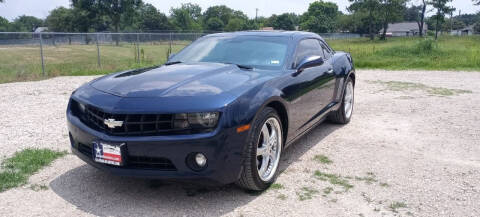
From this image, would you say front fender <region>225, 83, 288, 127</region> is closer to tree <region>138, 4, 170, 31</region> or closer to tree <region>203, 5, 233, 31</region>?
tree <region>138, 4, 170, 31</region>

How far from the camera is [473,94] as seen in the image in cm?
854

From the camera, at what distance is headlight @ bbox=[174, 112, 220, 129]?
2684 mm

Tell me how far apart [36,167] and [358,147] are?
3.62 metres

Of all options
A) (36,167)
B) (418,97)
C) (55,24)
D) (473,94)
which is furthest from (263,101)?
(55,24)

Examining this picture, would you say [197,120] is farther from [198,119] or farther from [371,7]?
[371,7]

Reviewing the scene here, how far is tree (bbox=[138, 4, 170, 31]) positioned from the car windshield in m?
81.1

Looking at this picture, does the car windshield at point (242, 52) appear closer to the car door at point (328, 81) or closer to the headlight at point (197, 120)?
the car door at point (328, 81)

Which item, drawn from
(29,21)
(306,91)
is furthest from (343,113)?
Answer: (29,21)

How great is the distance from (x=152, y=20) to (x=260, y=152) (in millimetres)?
82924

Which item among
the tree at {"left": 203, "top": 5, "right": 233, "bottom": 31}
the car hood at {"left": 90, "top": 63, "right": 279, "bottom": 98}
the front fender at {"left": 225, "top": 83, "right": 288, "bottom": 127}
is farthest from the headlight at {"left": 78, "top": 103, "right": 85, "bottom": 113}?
the tree at {"left": 203, "top": 5, "right": 233, "bottom": 31}

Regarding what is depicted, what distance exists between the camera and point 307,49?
468 centimetres

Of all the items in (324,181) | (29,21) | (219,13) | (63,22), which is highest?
(219,13)

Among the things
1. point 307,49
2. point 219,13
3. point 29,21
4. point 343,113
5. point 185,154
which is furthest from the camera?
point 219,13

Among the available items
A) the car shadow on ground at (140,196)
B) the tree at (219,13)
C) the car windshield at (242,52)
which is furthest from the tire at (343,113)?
the tree at (219,13)
